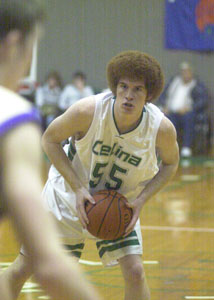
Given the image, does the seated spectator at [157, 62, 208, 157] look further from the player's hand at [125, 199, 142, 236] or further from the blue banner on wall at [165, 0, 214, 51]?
the player's hand at [125, 199, 142, 236]

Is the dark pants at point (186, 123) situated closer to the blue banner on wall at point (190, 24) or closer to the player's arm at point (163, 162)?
the blue banner on wall at point (190, 24)

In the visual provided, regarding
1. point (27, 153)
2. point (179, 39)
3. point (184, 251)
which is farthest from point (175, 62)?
point (27, 153)

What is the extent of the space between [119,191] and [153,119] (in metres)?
0.45

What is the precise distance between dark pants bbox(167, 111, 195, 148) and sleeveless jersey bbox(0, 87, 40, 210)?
11018mm

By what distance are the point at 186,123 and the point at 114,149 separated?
9064 mm

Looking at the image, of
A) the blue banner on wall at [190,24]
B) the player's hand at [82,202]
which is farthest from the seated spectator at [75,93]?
the player's hand at [82,202]

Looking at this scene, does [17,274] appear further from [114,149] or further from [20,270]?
[114,149]

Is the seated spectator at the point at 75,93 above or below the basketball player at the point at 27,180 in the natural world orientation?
below

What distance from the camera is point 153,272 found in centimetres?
497

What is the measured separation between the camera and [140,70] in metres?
3.53

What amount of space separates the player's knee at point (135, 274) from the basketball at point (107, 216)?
22 centimetres

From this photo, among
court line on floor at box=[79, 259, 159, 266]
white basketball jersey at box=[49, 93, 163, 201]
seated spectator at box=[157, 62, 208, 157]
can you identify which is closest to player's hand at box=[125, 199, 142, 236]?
white basketball jersey at box=[49, 93, 163, 201]

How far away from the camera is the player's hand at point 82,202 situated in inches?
138

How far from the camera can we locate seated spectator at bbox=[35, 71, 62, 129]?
Result: 1316cm
